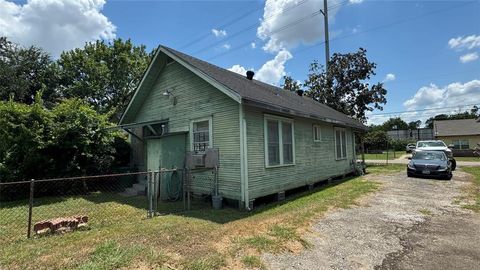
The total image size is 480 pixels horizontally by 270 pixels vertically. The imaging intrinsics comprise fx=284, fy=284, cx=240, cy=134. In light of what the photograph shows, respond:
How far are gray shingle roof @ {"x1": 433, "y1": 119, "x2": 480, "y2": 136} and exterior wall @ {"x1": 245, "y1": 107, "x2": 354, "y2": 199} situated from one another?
101 ft

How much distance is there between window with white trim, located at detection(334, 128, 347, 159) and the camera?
14828 millimetres

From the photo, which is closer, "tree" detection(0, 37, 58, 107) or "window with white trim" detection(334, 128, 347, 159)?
"window with white trim" detection(334, 128, 347, 159)

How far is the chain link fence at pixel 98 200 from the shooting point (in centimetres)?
634

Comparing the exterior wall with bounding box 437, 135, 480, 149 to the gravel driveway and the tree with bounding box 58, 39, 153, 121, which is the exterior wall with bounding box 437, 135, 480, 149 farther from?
the tree with bounding box 58, 39, 153, 121

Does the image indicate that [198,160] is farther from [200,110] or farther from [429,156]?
[429,156]

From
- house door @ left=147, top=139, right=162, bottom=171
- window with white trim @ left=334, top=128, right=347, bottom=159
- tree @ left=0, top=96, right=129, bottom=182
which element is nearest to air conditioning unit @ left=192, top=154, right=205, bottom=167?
house door @ left=147, top=139, right=162, bottom=171

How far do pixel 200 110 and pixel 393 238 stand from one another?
6551mm

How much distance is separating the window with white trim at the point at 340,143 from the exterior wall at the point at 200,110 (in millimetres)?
7993

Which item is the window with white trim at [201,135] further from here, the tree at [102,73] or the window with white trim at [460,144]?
the window with white trim at [460,144]

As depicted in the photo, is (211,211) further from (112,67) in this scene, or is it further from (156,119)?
(112,67)

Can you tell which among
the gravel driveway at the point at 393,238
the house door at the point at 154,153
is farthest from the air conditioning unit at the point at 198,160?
the gravel driveway at the point at 393,238

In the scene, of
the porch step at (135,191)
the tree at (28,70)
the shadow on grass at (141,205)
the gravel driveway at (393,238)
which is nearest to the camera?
the gravel driveway at (393,238)

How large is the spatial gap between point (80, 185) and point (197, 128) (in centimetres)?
562

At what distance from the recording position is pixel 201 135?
9.69 metres
